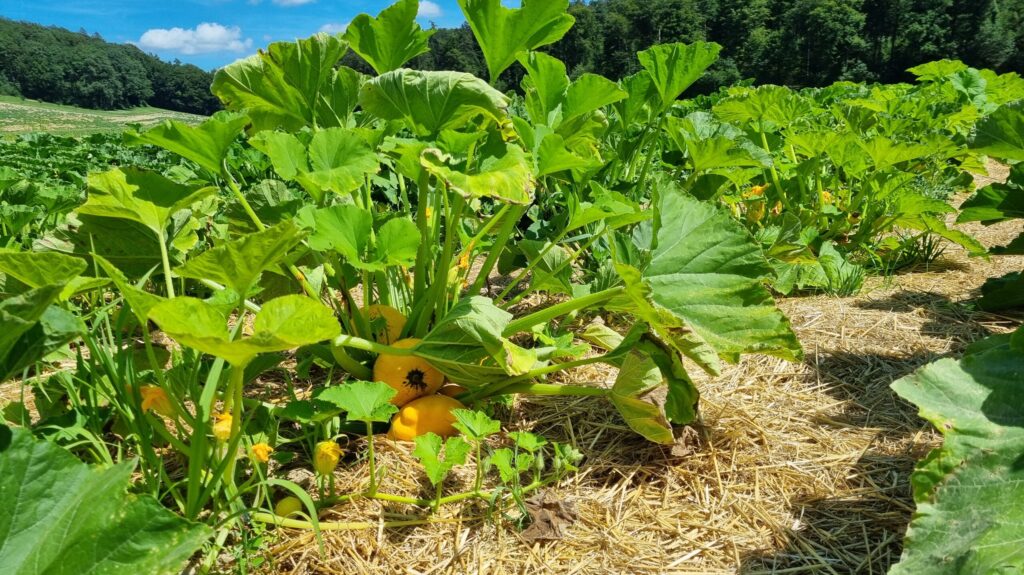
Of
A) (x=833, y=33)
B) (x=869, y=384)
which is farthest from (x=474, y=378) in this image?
(x=833, y=33)

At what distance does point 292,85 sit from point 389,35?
0.29m

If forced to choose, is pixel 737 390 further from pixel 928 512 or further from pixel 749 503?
pixel 928 512

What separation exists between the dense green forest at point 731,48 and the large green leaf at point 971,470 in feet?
101

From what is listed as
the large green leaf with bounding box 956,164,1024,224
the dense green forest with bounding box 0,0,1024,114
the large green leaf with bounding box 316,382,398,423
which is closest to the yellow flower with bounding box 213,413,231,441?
the large green leaf with bounding box 316,382,398,423

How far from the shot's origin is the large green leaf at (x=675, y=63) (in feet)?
6.51

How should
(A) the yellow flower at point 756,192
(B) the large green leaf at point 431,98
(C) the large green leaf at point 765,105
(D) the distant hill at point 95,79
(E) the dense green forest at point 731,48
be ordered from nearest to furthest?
1. (B) the large green leaf at point 431,98
2. (C) the large green leaf at point 765,105
3. (A) the yellow flower at point 756,192
4. (E) the dense green forest at point 731,48
5. (D) the distant hill at point 95,79

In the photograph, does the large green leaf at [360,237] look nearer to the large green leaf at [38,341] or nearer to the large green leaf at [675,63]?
the large green leaf at [38,341]

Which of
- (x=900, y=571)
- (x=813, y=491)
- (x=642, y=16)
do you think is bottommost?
(x=813, y=491)

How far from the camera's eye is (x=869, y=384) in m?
1.84

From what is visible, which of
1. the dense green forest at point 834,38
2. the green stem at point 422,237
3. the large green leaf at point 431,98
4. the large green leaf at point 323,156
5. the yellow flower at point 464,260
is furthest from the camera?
the dense green forest at point 834,38

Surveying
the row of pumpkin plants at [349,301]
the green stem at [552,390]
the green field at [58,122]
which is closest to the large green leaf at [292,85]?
the row of pumpkin plants at [349,301]

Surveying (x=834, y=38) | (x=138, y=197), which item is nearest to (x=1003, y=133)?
(x=138, y=197)

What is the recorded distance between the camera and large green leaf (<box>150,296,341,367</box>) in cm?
84

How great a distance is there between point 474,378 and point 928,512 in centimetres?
95
